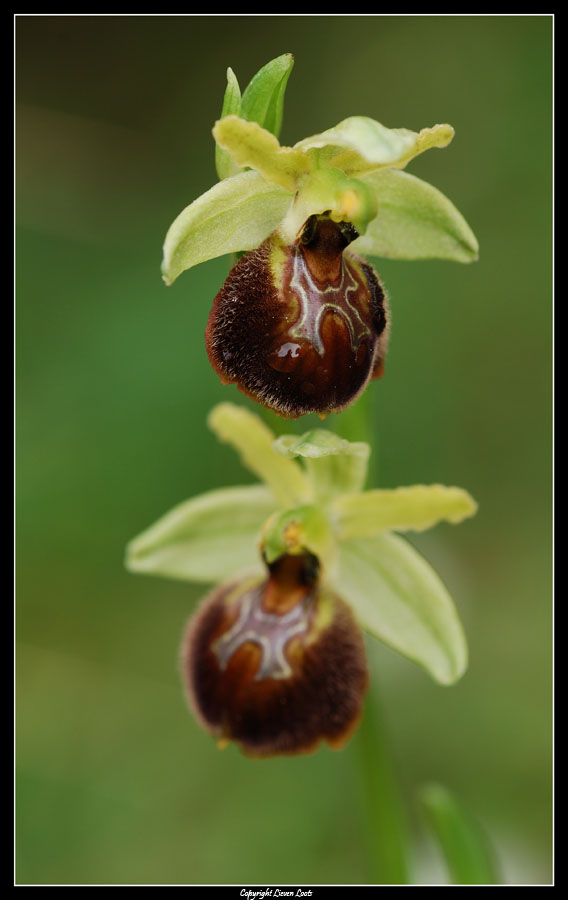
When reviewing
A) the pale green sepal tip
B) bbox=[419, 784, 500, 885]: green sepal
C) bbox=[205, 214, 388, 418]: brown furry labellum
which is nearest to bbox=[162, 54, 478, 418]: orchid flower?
bbox=[205, 214, 388, 418]: brown furry labellum

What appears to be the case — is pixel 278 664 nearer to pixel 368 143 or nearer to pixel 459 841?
pixel 459 841

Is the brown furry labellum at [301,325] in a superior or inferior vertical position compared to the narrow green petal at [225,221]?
inferior

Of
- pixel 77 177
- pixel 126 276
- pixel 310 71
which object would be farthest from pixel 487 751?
pixel 310 71

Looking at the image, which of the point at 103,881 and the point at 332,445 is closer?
the point at 332,445

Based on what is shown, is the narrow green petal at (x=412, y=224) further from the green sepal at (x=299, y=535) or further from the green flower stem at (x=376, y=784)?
the green sepal at (x=299, y=535)

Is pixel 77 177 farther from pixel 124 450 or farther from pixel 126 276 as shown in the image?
pixel 124 450

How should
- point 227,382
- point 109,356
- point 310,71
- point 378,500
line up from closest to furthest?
point 227,382, point 378,500, point 109,356, point 310,71

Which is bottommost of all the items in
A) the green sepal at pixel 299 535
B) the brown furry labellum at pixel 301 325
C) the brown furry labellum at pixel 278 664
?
the brown furry labellum at pixel 278 664

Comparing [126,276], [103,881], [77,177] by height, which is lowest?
[103,881]

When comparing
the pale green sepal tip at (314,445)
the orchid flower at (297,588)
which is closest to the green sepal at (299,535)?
the orchid flower at (297,588)
